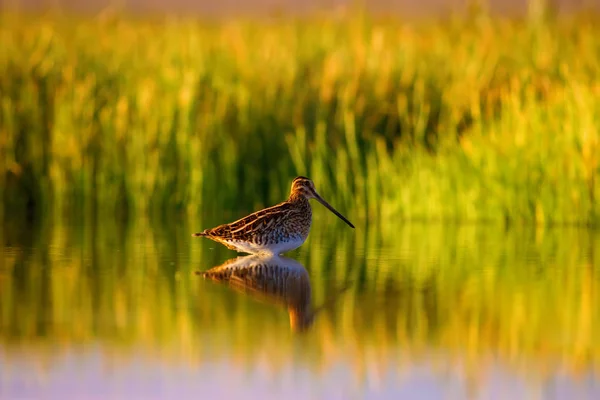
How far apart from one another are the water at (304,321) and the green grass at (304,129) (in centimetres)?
219

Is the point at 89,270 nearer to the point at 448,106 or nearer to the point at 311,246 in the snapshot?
the point at 311,246

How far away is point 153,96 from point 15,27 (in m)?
3.62

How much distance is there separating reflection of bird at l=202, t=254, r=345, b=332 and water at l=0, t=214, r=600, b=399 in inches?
0.9

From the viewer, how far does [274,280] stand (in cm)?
867

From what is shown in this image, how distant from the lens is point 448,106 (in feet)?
49.1

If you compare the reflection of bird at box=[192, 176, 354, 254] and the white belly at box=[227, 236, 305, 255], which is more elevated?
the reflection of bird at box=[192, 176, 354, 254]

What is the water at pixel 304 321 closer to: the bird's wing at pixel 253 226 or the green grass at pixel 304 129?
the bird's wing at pixel 253 226

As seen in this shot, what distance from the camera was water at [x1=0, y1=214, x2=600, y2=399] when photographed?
564cm

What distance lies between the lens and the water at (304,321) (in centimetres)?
564

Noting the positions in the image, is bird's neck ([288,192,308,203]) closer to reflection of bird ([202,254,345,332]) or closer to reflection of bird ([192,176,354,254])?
reflection of bird ([192,176,354,254])

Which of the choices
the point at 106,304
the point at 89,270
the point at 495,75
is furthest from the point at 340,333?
the point at 495,75

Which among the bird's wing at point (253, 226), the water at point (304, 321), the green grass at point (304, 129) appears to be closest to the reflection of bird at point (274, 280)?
the water at point (304, 321)

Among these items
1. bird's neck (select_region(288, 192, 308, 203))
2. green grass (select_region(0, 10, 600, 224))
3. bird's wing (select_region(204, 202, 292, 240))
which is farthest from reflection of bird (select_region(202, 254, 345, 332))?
green grass (select_region(0, 10, 600, 224))

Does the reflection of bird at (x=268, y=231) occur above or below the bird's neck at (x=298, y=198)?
below
